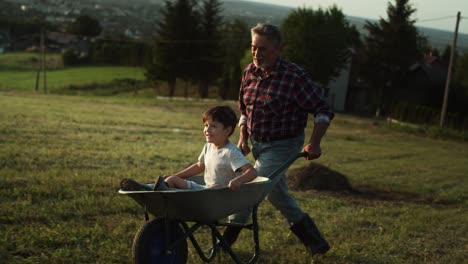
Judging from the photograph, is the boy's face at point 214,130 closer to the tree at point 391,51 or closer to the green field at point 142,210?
the green field at point 142,210

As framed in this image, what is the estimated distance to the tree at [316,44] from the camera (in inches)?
1850

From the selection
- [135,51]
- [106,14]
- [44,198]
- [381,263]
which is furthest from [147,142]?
[106,14]

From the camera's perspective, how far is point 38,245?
184 inches

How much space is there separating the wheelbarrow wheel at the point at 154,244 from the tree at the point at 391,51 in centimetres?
5187

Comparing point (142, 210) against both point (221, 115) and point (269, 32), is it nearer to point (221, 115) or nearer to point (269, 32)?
point (221, 115)

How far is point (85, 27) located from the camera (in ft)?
298

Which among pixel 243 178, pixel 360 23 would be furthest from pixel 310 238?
pixel 360 23

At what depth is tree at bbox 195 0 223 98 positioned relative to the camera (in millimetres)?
60094

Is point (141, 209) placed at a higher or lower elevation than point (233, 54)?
higher

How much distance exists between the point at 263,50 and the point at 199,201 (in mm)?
1325

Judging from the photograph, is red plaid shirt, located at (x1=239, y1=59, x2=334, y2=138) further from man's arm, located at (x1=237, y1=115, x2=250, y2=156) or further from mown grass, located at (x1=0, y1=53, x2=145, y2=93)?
mown grass, located at (x1=0, y1=53, x2=145, y2=93)

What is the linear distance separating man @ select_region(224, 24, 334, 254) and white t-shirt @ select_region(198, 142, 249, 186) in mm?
579

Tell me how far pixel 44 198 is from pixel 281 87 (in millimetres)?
3038

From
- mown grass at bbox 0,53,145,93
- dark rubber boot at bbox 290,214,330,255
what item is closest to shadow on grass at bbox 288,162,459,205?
dark rubber boot at bbox 290,214,330,255
